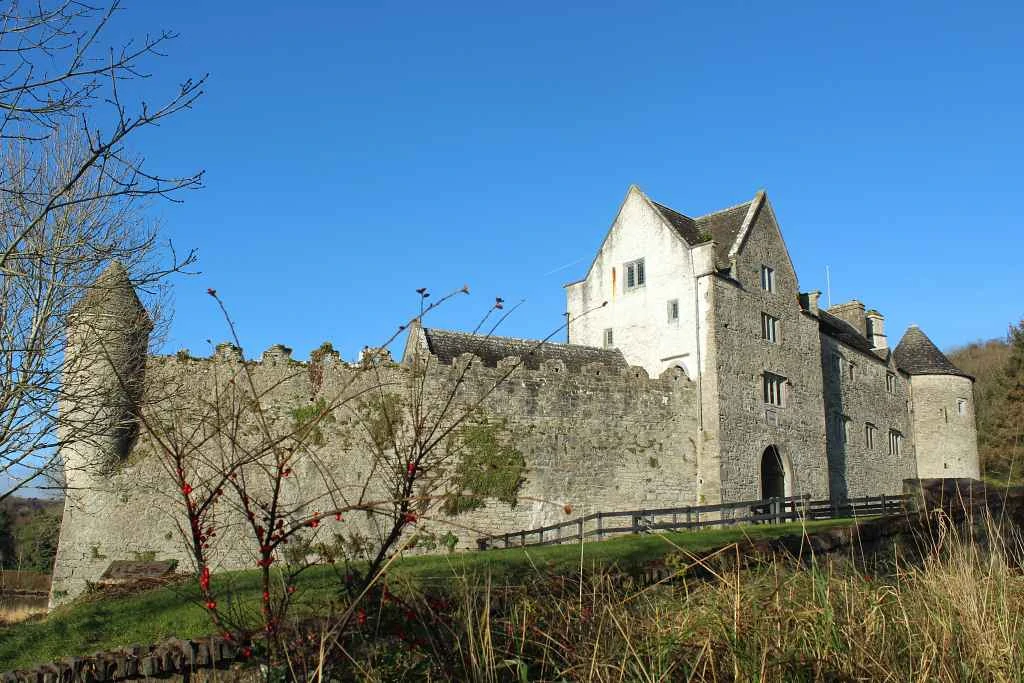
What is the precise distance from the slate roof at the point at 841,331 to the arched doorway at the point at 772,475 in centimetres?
712

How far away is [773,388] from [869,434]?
10.9 metres

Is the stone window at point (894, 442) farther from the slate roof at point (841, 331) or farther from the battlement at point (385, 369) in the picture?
the battlement at point (385, 369)

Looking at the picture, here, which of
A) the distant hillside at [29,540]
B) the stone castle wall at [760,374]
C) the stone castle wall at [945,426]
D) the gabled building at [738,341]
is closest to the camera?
the stone castle wall at [760,374]

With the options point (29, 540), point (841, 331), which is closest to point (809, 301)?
point (841, 331)

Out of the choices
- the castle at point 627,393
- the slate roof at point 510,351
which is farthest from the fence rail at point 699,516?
the slate roof at point 510,351

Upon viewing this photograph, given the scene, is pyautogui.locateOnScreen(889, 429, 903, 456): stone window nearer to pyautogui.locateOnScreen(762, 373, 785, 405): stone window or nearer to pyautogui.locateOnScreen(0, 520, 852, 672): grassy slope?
pyautogui.locateOnScreen(762, 373, 785, 405): stone window

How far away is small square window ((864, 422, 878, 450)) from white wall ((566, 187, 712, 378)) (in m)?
14.3

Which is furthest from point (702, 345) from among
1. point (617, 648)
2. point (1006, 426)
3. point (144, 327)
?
point (617, 648)

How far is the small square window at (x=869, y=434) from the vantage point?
124 ft

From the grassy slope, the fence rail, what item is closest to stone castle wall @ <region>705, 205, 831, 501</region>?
the fence rail

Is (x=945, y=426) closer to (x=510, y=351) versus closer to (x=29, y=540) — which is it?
(x=510, y=351)

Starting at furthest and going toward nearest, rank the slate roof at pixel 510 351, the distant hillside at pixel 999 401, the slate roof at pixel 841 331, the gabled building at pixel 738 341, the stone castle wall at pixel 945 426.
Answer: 1. the stone castle wall at pixel 945 426
2. the slate roof at pixel 841 331
3. the gabled building at pixel 738 341
4. the slate roof at pixel 510 351
5. the distant hillside at pixel 999 401

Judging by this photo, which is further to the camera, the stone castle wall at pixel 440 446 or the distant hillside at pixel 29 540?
the distant hillside at pixel 29 540

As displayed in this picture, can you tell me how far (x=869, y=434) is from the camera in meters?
38.1
